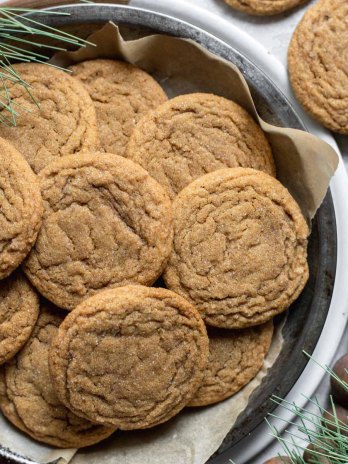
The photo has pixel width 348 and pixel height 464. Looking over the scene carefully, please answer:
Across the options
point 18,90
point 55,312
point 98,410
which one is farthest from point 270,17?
point 98,410

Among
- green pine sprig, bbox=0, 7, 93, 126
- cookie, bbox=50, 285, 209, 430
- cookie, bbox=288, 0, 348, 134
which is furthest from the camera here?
cookie, bbox=288, 0, 348, 134

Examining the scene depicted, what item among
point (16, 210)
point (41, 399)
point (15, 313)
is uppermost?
point (16, 210)

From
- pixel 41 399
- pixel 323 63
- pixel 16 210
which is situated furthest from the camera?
pixel 323 63

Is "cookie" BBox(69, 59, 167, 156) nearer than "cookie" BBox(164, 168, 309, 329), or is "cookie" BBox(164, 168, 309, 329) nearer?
"cookie" BBox(164, 168, 309, 329)

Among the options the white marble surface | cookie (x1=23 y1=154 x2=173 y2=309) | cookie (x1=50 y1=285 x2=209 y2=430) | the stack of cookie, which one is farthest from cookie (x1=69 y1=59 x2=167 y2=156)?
cookie (x1=50 y1=285 x2=209 y2=430)

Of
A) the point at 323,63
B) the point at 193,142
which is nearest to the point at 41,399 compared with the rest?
the point at 193,142

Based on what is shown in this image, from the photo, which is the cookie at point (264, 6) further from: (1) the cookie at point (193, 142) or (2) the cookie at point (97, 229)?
(2) the cookie at point (97, 229)

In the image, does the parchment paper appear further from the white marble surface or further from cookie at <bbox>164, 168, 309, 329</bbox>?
the white marble surface

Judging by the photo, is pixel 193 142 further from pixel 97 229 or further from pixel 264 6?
pixel 264 6
